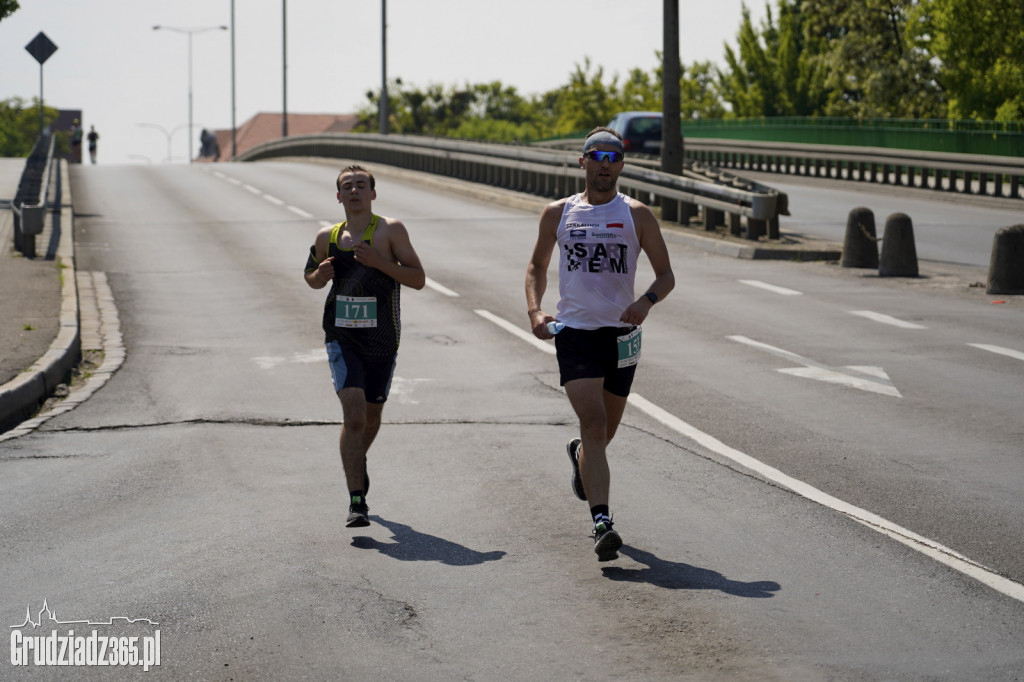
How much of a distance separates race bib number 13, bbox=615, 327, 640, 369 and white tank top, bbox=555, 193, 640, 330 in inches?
2.8

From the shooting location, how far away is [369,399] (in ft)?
24.3

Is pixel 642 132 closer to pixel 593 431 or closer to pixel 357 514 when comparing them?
pixel 357 514

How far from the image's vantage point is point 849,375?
1178 cm

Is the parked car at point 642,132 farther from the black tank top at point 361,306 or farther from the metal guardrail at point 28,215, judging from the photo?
the black tank top at point 361,306

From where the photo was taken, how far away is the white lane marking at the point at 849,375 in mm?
11195

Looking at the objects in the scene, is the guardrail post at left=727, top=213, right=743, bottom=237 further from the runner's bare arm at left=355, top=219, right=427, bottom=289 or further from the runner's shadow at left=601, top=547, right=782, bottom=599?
the runner's shadow at left=601, top=547, right=782, bottom=599

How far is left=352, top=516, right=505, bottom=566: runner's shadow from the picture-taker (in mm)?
6516

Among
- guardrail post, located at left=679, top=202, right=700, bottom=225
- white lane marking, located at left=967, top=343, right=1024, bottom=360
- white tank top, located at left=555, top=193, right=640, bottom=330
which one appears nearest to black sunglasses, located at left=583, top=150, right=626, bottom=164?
white tank top, located at left=555, top=193, right=640, bottom=330

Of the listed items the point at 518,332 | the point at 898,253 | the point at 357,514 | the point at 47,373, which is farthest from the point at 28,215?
the point at 357,514

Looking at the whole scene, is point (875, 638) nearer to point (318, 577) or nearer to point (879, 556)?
point (879, 556)

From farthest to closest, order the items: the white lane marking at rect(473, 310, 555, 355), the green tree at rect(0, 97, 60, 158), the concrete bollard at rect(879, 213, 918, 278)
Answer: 1. the green tree at rect(0, 97, 60, 158)
2. the concrete bollard at rect(879, 213, 918, 278)
3. the white lane marking at rect(473, 310, 555, 355)

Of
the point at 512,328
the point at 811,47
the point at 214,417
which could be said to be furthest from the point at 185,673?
the point at 811,47

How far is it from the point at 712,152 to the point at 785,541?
1754 inches

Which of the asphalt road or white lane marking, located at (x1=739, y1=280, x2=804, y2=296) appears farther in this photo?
white lane marking, located at (x1=739, y1=280, x2=804, y2=296)
